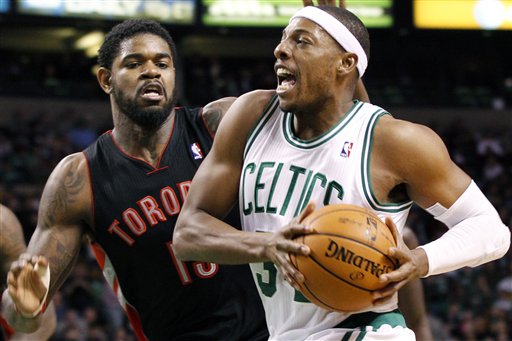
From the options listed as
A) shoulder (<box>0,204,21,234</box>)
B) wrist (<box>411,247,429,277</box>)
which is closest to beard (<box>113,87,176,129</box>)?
shoulder (<box>0,204,21,234</box>)

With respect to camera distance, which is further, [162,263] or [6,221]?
[6,221]

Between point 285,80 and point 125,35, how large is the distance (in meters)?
1.38

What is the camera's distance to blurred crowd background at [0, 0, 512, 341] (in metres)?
11.6

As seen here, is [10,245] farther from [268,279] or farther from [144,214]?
[268,279]

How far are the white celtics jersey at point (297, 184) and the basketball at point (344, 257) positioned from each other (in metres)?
0.32

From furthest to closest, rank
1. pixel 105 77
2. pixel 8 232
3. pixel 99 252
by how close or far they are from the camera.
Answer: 1. pixel 8 232
2. pixel 105 77
3. pixel 99 252

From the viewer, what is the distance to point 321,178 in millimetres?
3602

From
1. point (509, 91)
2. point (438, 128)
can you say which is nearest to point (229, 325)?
point (438, 128)

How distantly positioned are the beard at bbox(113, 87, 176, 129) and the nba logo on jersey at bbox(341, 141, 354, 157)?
4.18 ft

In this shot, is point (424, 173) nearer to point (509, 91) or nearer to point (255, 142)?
point (255, 142)

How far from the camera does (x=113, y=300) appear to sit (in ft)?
36.4

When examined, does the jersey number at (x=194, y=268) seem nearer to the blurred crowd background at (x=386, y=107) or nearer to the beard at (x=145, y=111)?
the beard at (x=145, y=111)

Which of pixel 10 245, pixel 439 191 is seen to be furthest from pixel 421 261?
pixel 10 245

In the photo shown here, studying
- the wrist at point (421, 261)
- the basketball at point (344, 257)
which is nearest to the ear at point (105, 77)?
the basketball at point (344, 257)
